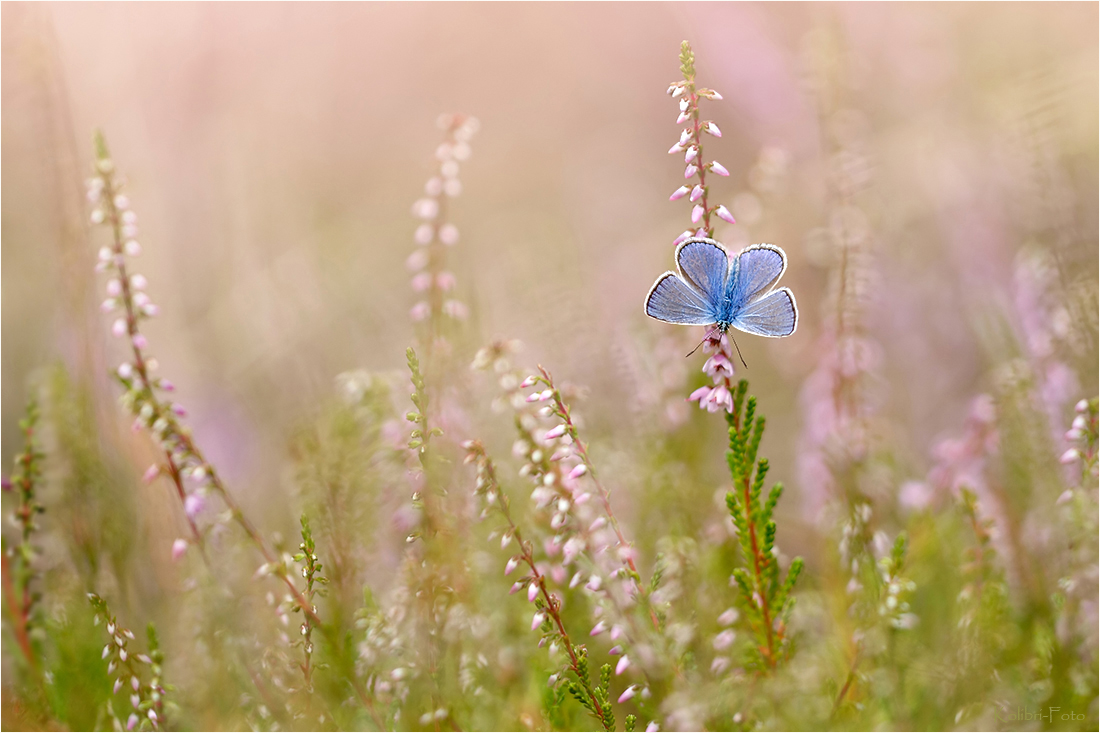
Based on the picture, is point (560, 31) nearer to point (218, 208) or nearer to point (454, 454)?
point (218, 208)

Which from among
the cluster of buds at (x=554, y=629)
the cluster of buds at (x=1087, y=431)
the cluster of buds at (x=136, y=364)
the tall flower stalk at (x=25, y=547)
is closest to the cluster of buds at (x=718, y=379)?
the cluster of buds at (x=554, y=629)

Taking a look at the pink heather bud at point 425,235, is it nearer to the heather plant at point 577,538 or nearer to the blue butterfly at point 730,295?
the heather plant at point 577,538

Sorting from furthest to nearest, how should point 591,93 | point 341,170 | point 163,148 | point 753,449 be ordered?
1. point 591,93
2. point 341,170
3. point 163,148
4. point 753,449

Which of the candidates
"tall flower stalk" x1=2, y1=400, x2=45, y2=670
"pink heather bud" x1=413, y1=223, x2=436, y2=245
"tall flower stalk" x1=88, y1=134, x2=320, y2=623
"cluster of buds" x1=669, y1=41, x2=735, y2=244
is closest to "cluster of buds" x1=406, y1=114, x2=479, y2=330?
"pink heather bud" x1=413, y1=223, x2=436, y2=245

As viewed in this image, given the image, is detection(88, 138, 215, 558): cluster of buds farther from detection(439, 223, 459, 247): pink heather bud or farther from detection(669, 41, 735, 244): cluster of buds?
detection(669, 41, 735, 244): cluster of buds

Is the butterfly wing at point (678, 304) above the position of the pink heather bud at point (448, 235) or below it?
below

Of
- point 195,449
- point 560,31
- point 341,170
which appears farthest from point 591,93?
point 195,449
